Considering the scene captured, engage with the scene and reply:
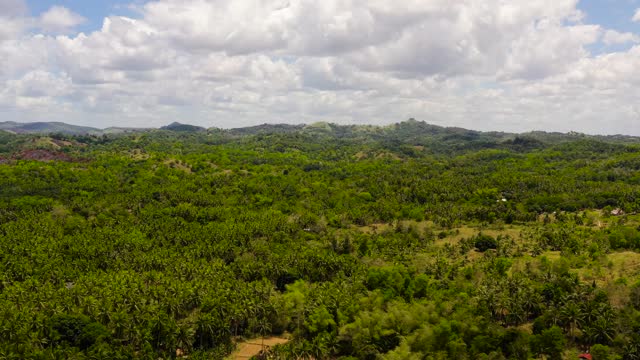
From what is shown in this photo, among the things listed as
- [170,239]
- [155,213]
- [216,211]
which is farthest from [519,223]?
[155,213]

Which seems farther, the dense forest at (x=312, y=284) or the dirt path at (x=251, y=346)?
the dirt path at (x=251, y=346)

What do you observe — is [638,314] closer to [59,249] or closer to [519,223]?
[519,223]

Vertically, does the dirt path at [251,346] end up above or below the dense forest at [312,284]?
below

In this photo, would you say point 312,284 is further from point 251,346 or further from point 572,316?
point 572,316

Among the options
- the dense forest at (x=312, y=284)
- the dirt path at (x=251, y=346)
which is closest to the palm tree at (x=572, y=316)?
the dense forest at (x=312, y=284)

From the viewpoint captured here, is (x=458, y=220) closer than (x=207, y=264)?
No

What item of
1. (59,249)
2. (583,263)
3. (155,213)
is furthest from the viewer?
(155,213)

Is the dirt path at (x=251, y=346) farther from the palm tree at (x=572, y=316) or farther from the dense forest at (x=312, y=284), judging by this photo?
the palm tree at (x=572, y=316)

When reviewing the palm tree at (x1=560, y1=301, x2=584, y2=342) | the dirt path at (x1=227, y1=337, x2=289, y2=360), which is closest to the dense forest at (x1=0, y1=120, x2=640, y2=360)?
the palm tree at (x1=560, y1=301, x2=584, y2=342)

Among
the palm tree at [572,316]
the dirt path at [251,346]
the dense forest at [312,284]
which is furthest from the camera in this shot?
the dirt path at [251,346]
